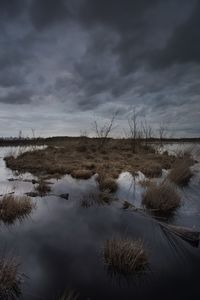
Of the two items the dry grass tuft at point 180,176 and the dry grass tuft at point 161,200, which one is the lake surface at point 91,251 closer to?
the dry grass tuft at point 161,200

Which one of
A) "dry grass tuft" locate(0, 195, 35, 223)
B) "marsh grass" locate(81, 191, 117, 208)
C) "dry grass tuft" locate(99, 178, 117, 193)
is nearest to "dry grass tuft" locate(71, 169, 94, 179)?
"dry grass tuft" locate(99, 178, 117, 193)

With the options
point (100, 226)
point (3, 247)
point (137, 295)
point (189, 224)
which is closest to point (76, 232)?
point (100, 226)

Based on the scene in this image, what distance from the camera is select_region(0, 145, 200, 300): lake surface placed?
4.97m

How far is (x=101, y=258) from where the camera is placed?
5.96m

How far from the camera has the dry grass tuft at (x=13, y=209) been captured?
8430 mm

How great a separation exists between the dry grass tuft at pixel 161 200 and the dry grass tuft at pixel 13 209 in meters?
4.49

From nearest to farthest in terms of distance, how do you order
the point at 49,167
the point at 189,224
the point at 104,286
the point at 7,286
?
the point at 7,286 → the point at 104,286 → the point at 189,224 → the point at 49,167

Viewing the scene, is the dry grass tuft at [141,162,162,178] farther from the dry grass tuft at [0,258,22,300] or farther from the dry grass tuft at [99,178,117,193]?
the dry grass tuft at [0,258,22,300]

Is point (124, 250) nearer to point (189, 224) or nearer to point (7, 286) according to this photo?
point (7, 286)

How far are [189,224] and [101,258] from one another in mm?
3710

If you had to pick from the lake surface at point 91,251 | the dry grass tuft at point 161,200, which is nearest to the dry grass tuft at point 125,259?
the lake surface at point 91,251

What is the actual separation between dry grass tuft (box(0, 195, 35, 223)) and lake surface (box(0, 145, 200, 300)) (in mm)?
300

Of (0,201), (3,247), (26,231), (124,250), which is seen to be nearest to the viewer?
(124,250)

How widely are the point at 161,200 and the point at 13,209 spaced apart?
5318 millimetres
